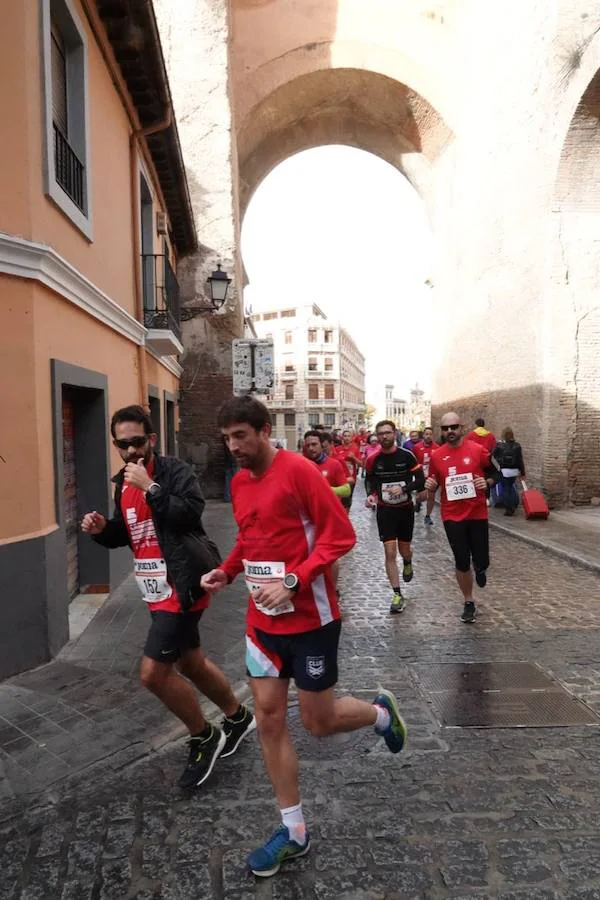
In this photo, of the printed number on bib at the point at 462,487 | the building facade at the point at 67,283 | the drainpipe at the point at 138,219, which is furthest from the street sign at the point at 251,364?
the printed number on bib at the point at 462,487

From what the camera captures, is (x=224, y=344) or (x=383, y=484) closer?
(x=383, y=484)

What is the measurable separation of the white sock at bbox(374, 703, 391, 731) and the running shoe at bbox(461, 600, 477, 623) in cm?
288

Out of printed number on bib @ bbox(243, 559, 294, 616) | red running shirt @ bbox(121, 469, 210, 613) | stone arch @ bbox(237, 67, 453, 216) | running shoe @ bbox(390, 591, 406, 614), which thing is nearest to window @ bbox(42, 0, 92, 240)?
red running shirt @ bbox(121, 469, 210, 613)

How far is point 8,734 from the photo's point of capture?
3.60 metres

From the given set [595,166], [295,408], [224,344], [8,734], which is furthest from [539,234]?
[295,408]

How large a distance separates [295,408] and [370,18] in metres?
59.3

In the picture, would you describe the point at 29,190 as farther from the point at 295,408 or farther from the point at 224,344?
the point at 295,408

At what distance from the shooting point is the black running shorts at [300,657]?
8.26 ft

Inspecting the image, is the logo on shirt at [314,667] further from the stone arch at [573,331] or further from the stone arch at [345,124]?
the stone arch at [345,124]

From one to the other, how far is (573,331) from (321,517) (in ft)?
39.3

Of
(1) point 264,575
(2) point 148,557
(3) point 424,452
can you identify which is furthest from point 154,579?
(3) point 424,452

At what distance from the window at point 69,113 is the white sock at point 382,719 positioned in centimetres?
460

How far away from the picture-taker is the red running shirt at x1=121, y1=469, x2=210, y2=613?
124 inches

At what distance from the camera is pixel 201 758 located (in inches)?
125
